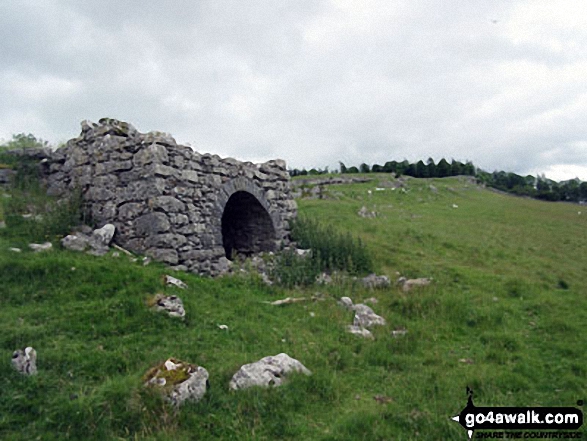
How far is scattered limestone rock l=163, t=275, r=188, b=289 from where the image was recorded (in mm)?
6945

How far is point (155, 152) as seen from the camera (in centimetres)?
852

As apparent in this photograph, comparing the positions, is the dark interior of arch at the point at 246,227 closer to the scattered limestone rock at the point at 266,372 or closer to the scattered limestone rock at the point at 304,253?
the scattered limestone rock at the point at 304,253

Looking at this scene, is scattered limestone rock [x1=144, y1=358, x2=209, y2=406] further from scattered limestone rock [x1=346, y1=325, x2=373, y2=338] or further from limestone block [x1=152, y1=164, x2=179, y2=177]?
limestone block [x1=152, y1=164, x2=179, y2=177]

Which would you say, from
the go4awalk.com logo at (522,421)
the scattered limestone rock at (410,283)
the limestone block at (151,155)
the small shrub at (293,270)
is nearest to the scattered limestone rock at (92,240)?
the limestone block at (151,155)

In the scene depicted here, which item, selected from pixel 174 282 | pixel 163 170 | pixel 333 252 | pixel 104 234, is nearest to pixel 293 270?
pixel 333 252

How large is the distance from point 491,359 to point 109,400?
16.9 ft

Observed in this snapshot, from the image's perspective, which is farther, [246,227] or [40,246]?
[246,227]

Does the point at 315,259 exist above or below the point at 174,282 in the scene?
below

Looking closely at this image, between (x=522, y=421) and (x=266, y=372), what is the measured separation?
2711 millimetres

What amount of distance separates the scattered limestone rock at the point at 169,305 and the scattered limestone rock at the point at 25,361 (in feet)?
5.75

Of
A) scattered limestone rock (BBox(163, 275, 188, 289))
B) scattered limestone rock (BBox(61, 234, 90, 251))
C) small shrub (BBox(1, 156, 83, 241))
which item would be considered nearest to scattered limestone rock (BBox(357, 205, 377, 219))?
small shrub (BBox(1, 156, 83, 241))

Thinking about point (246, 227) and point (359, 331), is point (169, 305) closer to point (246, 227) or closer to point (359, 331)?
point (359, 331)

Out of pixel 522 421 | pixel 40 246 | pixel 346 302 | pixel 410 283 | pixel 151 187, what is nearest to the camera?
pixel 522 421

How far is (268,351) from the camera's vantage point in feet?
18.1
